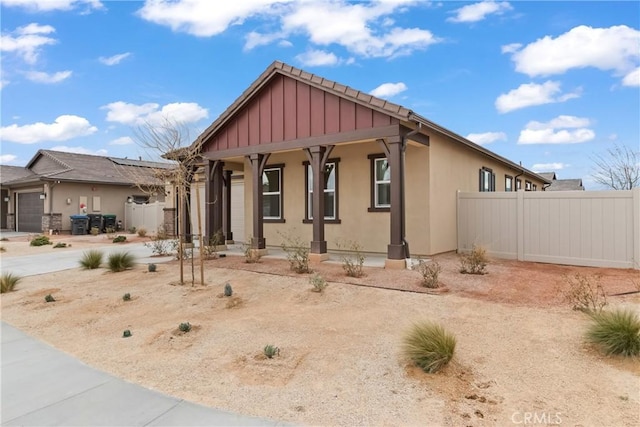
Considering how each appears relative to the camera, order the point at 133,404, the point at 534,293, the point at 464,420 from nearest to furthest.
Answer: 1. the point at 464,420
2. the point at 133,404
3. the point at 534,293

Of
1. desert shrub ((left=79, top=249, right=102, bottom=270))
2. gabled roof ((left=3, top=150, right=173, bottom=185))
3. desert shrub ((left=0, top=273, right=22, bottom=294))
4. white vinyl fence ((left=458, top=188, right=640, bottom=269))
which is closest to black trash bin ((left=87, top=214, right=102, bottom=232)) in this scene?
gabled roof ((left=3, top=150, right=173, bottom=185))

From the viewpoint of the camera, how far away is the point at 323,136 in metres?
9.21

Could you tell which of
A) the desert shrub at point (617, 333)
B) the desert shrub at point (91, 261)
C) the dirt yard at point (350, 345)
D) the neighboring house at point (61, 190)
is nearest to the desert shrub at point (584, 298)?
the dirt yard at point (350, 345)

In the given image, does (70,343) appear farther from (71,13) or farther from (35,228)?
(35,228)

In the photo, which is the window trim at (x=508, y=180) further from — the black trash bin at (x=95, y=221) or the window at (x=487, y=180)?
the black trash bin at (x=95, y=221)

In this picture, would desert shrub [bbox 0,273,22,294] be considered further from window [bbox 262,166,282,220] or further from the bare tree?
the bare tree

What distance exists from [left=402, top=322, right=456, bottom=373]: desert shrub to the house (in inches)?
169

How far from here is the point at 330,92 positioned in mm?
8977

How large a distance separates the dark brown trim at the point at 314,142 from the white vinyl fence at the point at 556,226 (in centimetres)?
387

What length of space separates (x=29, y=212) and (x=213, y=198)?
61.5 feet

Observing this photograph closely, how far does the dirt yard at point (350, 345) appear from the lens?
3.00 meters

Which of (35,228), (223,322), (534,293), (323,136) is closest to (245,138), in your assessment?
(323,136)

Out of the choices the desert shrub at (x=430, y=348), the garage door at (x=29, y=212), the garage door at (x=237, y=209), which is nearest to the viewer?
the desert shrub at (x=430, y=348)

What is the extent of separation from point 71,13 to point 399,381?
12.7 meters
